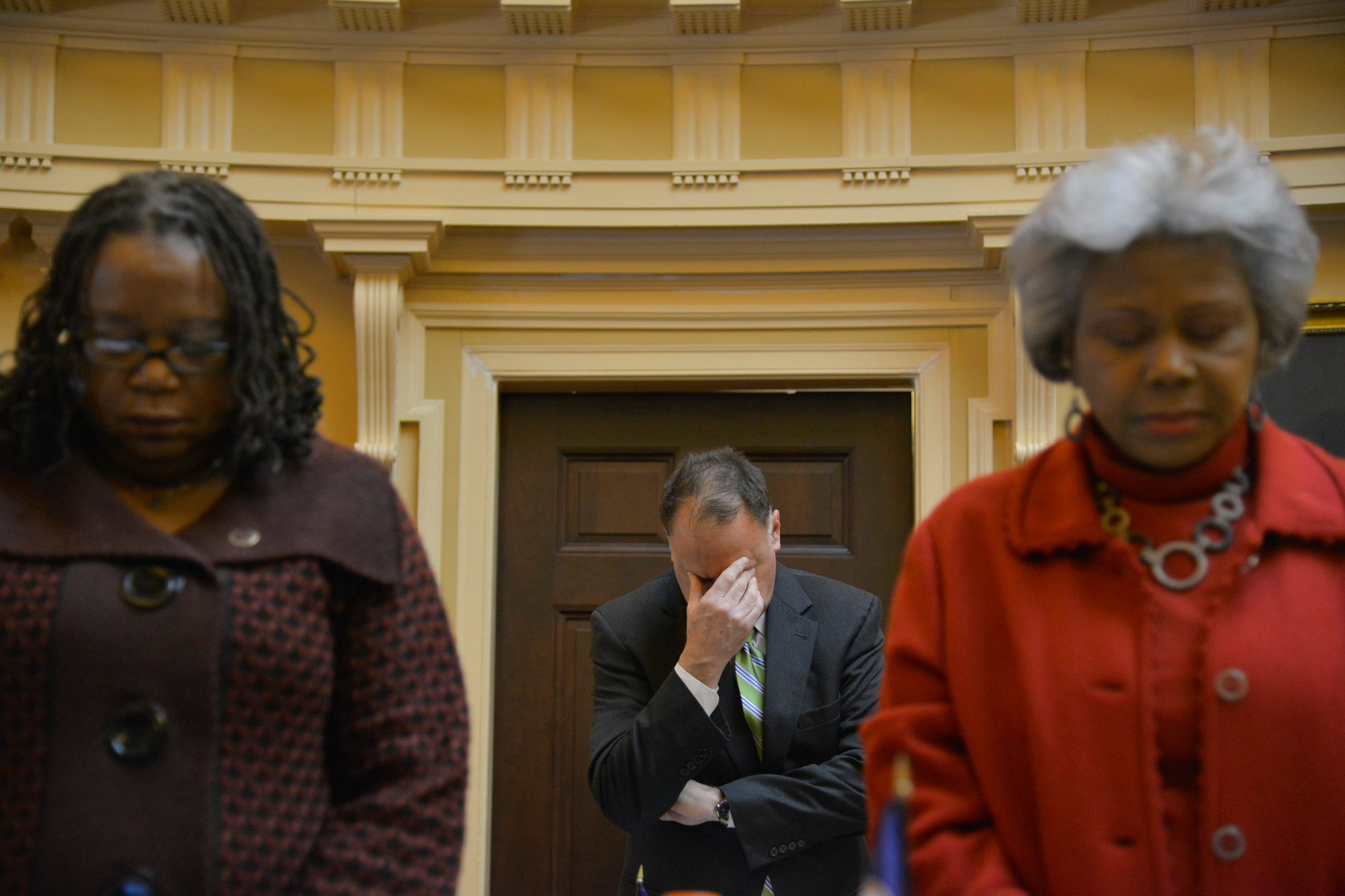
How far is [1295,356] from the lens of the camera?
A: 114 inches

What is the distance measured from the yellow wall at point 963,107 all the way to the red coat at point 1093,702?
1.89 meters

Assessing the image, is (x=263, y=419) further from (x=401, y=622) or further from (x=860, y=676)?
(x=860, y=676)

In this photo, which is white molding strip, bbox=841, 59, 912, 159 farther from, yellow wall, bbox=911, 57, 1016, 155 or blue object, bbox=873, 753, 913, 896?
blue object, bbox=873, 753, 913, 896

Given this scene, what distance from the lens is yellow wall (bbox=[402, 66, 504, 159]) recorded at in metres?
3.18

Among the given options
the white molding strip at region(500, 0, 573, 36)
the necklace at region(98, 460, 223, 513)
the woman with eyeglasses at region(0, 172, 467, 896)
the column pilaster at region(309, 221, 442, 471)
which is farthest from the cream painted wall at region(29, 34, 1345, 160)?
the necklace at region(98, 460, 223, 513)

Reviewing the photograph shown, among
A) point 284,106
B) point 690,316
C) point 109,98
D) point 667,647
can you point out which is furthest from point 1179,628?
point 109,98

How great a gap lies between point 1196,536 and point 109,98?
2754mm

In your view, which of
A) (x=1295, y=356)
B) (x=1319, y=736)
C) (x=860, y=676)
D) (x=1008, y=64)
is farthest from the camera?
(x=1008, y=64)

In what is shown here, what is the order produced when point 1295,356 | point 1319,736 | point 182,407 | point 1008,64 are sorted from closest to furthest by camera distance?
point 1319,736 → point 182,407 → point 1295,356 → point 1008,64

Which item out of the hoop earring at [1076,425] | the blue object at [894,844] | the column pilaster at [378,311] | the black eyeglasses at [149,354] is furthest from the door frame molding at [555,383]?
the blue object at [894,844]

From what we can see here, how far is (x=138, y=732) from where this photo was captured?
120 cm

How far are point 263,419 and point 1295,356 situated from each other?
2370mm

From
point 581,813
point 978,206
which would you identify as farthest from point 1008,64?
point 581,813

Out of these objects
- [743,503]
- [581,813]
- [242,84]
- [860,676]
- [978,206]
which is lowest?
[581,813]
